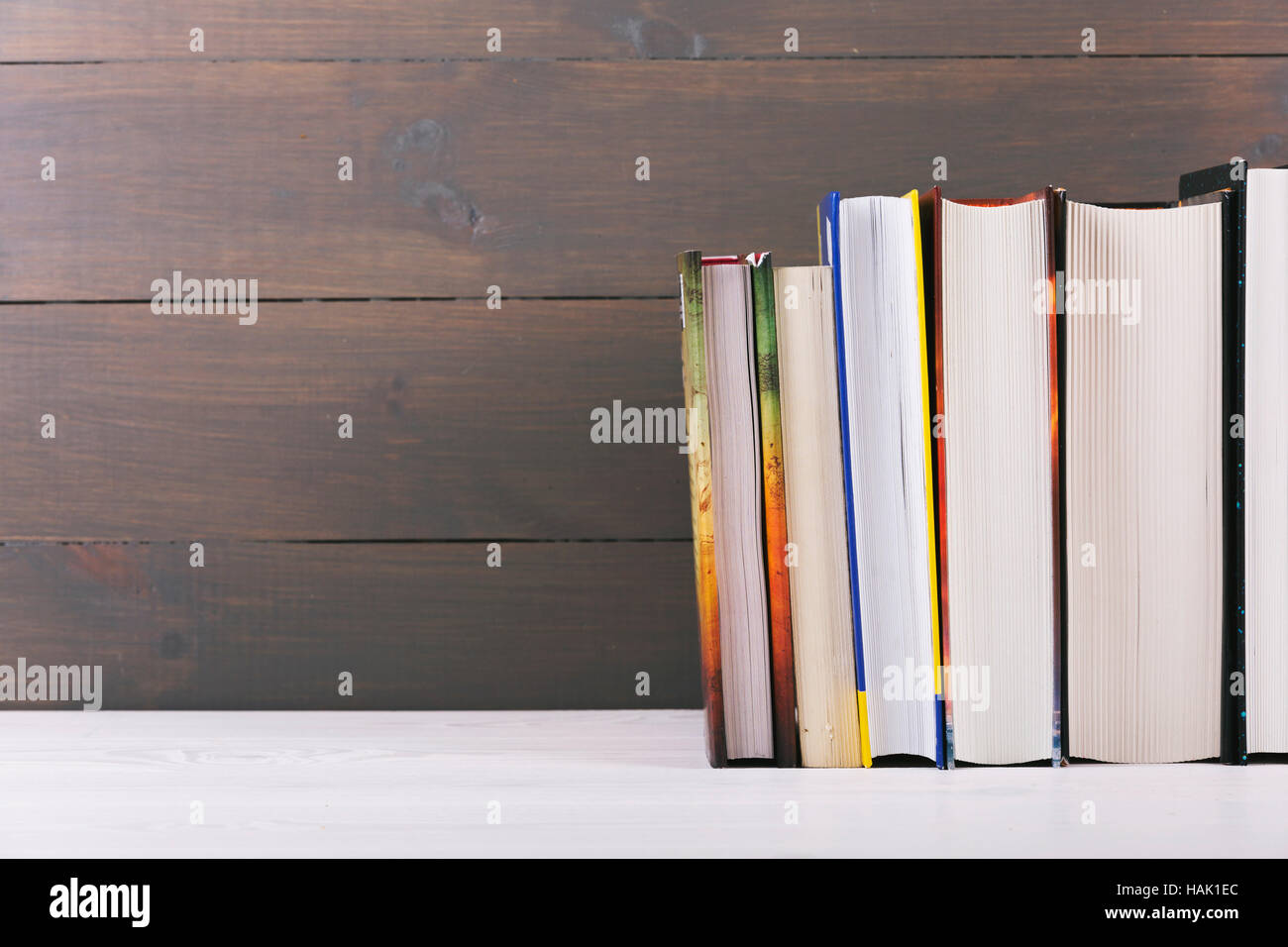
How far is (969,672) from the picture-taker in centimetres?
55

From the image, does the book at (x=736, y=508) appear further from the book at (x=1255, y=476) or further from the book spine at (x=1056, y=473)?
the book at (x=1255, y=476)

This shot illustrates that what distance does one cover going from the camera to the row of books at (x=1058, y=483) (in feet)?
1.80

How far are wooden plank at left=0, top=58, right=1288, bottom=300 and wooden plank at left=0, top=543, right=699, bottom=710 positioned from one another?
0.74 feet

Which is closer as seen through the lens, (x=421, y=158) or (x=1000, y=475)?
(x=1000, y=475)

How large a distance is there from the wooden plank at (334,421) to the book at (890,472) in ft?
0.86

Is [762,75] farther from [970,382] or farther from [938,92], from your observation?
[970,382]

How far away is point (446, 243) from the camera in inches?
31.5

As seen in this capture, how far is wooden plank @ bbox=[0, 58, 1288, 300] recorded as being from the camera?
31.4 inches

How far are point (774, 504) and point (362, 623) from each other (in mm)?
400
